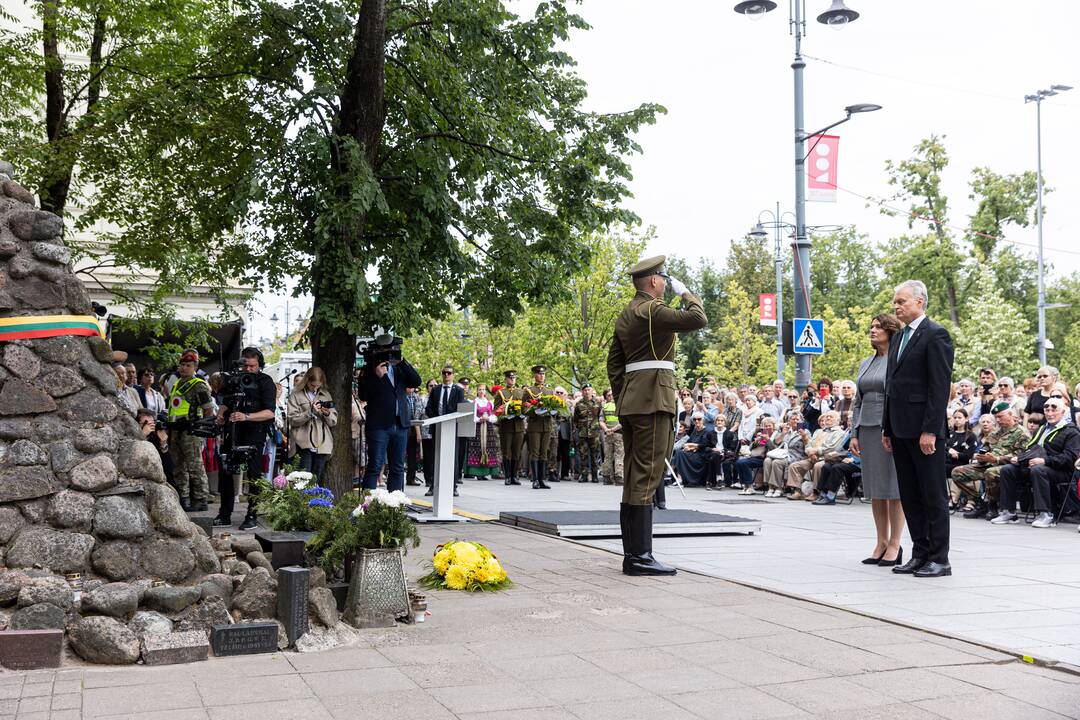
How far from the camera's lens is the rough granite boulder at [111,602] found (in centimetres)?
543

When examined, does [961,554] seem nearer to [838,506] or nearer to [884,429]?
[884,429]

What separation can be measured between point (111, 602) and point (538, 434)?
48.1 ft

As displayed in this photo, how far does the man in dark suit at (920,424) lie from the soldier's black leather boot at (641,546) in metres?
1.96

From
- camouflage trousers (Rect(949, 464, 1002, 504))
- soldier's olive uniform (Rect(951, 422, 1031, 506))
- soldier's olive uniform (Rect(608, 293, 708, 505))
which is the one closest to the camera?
soldier's olive uniform (Rect(608, 293, 708, 505))

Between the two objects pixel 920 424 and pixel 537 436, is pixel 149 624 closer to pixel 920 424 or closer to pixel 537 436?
pixel 920 424

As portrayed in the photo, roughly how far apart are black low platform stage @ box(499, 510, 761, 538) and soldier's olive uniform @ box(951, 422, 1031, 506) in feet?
12.9

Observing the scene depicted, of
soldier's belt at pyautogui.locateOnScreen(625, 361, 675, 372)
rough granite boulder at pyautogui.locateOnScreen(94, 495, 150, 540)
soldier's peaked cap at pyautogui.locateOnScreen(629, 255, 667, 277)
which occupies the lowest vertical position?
rough granite boulder at pyautogui.locateOnScreen(94, 495, 150, 540)

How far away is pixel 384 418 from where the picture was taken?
1209 centimetres

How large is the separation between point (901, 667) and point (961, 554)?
4899 millimetres

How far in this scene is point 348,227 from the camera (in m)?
10.3

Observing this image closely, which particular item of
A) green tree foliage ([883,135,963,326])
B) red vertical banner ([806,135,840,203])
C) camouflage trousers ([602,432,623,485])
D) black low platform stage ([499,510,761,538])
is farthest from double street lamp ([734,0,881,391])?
green tree foliage ([883,135,963,326])

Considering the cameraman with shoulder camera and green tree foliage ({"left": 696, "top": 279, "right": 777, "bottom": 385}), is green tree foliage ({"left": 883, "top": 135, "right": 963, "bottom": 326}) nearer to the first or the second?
green tree foliage ({"left": 696, "top": 279, "right": 777, "bottom": 385})

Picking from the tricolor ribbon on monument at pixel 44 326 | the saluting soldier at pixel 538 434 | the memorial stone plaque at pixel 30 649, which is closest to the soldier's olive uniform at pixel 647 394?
the tricolor ribbon on monument at pixel 44 326

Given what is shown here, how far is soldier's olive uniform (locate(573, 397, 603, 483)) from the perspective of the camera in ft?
71.4
